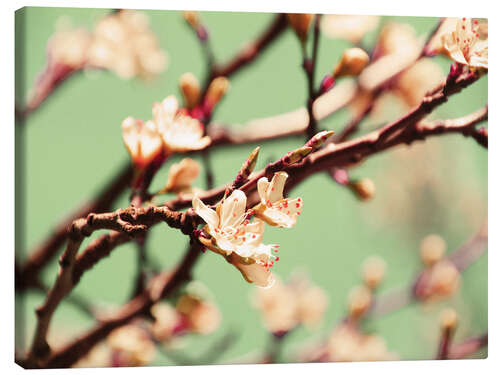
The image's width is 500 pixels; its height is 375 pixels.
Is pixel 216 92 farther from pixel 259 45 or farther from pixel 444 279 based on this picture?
pixel 444 279

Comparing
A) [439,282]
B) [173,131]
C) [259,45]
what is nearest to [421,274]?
[439,282]

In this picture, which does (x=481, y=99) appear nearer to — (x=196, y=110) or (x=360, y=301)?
(x=360, y=301)

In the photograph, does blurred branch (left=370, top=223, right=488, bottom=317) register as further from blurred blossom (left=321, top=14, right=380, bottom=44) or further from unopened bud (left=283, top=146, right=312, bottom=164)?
unopened bud (left=283, top=146, right=312, bottom=164)

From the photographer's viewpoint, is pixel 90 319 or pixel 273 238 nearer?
pixel 90 319

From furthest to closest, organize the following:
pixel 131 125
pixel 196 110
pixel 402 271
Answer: pixel 402 271
pixel 196 110
pixel 131 125

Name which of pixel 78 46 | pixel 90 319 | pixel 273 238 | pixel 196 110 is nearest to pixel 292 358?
pixel 273 238

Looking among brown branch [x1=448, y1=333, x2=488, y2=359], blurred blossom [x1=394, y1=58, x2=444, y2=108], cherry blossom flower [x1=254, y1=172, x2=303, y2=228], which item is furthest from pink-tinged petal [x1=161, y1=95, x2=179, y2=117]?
brown branch [x1=448, y1=333, x2=488, y2=359]

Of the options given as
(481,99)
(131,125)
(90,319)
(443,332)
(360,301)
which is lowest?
(443,332)
